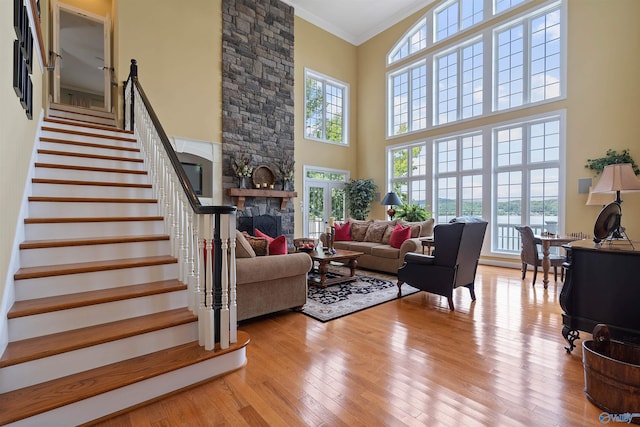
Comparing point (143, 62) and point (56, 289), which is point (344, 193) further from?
point (56, 289)

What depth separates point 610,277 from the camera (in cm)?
224

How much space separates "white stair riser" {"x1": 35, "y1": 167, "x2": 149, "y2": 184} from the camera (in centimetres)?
Answer: 303

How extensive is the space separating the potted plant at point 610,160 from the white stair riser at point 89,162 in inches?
273

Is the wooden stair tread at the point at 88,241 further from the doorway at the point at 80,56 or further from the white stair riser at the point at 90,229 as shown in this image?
the doorway at the point at 80,56

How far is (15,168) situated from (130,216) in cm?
95

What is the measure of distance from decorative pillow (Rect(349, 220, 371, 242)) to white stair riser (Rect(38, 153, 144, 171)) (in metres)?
4.24

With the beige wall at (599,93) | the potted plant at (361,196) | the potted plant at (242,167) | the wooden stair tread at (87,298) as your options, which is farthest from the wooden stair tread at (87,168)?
the beige wall at (599,93)

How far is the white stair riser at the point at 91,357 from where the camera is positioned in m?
1.61

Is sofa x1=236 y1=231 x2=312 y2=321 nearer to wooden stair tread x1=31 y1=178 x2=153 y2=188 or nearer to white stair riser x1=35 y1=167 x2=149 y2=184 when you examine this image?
wooden stair tread x1=31 y1=178 x2=153 y2=188

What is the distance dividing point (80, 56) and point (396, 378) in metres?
8.32

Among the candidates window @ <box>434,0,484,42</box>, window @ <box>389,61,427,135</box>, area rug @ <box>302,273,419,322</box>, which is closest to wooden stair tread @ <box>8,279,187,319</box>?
area rug @ <box>302,273,419,322</box>

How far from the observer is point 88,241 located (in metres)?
2.45

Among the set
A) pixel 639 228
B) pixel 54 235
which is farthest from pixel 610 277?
pixel 54 235

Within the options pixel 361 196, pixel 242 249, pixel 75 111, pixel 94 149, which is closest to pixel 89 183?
pixel 94 149
